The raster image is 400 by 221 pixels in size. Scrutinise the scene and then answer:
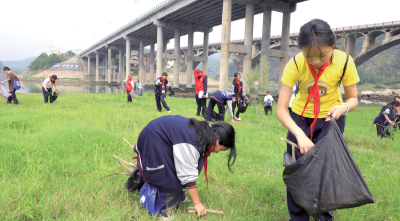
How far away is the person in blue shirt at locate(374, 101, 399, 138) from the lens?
653cm

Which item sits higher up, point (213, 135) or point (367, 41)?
point (367, 41)

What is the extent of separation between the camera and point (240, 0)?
23.6m

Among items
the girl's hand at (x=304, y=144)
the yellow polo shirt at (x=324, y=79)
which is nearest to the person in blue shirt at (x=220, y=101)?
the yellow polo shirt at (x=324, y=79)

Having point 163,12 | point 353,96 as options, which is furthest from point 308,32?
point 163,12

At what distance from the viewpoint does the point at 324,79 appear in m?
1.73

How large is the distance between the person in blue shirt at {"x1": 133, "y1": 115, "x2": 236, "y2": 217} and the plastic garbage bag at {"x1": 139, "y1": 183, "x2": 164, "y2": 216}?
40 mm

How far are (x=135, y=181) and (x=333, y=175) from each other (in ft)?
6.23

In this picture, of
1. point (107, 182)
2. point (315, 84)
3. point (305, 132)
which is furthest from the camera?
point (107, 182)

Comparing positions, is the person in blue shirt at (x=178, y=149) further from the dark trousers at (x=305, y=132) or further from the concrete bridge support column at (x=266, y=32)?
the concrete bridge support column at (x=266, y=32)

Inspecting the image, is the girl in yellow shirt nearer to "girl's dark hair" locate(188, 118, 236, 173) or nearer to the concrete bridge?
"girl's dark hair" locate(188, 118, 236, 173)

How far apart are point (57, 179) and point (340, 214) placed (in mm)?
3104

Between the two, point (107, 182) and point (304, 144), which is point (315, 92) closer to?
point (304, 144)

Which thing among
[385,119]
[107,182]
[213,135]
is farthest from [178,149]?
[385,119]

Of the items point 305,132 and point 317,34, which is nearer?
point 317,34
